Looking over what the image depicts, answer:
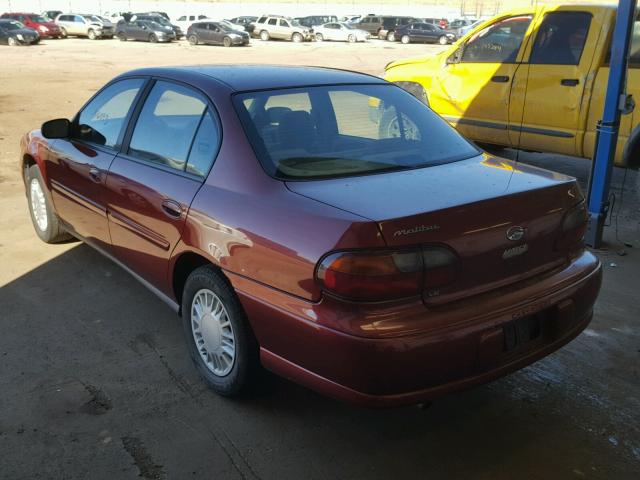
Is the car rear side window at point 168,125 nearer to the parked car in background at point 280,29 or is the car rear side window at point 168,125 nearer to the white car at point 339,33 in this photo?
the parked car in background at point 280,29

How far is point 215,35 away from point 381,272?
126 feet

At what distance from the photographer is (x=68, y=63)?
23875 millimetres

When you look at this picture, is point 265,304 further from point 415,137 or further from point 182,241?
point 415,137

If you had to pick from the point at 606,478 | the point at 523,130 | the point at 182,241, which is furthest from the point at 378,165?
the point at 523,130

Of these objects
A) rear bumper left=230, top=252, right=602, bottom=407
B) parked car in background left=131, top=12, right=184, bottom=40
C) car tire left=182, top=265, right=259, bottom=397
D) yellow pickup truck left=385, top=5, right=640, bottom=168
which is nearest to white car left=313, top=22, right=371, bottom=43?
parked car in background left=131, top=12, right=184, bottom=40

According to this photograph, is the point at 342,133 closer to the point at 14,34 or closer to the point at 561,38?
the point at 561,38

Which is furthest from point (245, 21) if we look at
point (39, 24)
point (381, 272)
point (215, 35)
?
point (381, 272)

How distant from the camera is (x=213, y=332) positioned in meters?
3.13

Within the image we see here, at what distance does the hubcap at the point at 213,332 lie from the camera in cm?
306

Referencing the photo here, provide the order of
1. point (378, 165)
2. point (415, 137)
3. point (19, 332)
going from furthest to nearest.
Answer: point (19, 332)
point (415, 137)
point (378, 165)

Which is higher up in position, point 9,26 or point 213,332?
point 9,26

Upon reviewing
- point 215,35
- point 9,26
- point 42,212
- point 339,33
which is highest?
point 9,26

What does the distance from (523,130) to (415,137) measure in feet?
13.7

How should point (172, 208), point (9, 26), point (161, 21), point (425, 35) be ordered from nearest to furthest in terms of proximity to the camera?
point (172, 208), point (9, 26), point (161, 21), point (425, 35)
